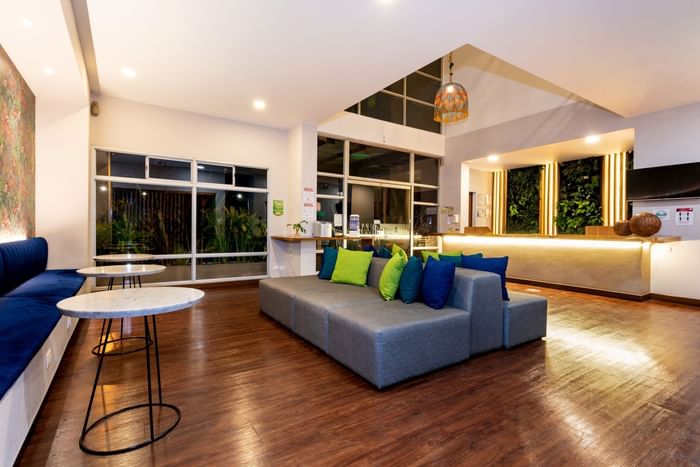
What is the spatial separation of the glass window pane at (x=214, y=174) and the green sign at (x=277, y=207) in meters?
0.92

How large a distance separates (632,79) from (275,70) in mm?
4759

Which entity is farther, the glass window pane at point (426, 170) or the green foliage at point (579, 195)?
the glass window pane at point (426, 170)

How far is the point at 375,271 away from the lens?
3.89 m

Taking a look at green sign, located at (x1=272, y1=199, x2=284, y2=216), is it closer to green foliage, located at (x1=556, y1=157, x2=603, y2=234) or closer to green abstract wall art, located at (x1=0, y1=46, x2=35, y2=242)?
green abstract wall art, located at (x1=0, y1=46, x2=35, y2=242)

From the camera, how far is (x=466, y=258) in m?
3.50

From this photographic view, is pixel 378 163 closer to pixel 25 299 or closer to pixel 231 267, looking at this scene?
pixel 231 267

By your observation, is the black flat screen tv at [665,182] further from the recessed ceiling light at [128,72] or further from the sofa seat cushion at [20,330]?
the recessed ceiling light at [128,72]

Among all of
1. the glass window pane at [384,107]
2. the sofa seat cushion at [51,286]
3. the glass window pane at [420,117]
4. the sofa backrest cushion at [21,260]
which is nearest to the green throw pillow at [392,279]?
the sofa seat cushion at [51,286]

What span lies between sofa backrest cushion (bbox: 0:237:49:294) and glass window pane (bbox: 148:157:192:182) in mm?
1929

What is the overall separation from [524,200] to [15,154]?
982 centimetres

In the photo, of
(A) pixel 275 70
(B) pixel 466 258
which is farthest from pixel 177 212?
(B) pixel 466 258

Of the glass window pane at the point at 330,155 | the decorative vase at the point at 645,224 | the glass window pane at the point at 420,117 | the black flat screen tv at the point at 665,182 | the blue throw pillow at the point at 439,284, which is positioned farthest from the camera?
the glass window pane at the point at 420,117

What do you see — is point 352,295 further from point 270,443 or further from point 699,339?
point 699,339

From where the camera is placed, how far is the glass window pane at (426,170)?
897 centimetres
